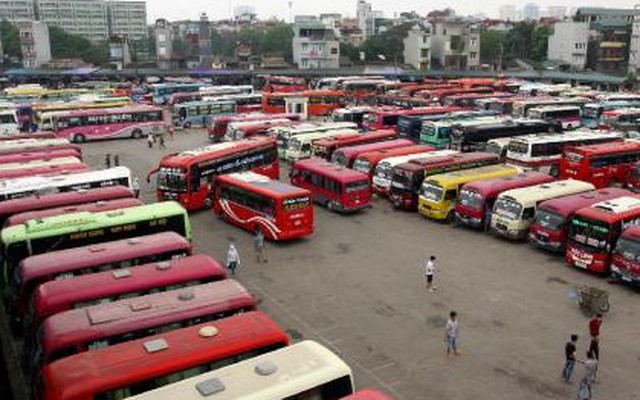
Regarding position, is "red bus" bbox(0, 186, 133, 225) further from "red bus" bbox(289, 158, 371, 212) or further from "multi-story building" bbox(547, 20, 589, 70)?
"multi-story building" bbox(547, 20, 589, 70)

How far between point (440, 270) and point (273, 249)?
6.56 m

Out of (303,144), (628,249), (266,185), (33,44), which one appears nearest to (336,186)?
(266,185)

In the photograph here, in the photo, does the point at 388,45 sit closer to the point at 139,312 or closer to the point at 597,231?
the point at 597,231

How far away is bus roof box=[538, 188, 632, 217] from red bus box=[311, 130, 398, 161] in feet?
51.0

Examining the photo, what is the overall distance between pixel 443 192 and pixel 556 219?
18.1 feet

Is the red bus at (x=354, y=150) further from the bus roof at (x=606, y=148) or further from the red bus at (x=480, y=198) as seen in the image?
the bus roof at (x=606, y=148)

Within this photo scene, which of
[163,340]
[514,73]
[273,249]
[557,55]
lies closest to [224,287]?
[163,340]

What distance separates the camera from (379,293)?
805 inches

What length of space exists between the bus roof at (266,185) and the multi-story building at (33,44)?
325ft

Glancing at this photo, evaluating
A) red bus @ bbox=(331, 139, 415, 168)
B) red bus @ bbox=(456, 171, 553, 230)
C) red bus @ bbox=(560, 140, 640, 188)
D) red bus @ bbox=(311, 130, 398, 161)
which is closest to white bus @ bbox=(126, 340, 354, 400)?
red bus @ bbox=(456, 171, 553, 230)

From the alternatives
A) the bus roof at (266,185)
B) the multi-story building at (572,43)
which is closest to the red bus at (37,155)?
the bus roof at (266,185)

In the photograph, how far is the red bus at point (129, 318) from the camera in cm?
1324

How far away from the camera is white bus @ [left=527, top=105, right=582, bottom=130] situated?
49.1 metres

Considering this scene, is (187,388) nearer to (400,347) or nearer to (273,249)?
(400,347)
